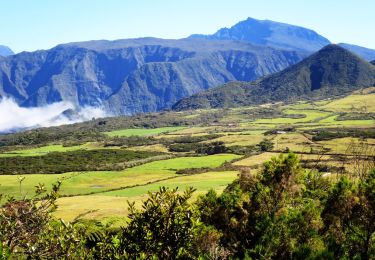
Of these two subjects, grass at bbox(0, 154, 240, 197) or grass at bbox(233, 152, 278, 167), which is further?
grass at bbox(233, 152, 278, 167)

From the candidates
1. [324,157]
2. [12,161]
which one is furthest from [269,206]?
[12,161]

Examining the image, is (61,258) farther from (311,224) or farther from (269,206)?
(269,206)

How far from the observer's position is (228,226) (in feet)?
132

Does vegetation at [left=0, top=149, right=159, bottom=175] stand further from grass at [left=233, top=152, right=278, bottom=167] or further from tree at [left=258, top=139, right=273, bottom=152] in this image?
tree at [left=258, top=139, right=273, bottom=152]

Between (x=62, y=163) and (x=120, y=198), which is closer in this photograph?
(x=120, y=198)

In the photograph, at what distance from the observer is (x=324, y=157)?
472ft

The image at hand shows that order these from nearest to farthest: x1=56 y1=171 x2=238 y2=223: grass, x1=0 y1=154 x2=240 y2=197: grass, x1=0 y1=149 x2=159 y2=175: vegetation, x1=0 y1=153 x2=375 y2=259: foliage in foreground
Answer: x1=0 y1=153 x2=375 y2=259: foliage in foreground, x1=56 y1=171 x2=238 y2=223: grass, x1=0 y1=154 x2=240 y2=197: grass, x1=0 y1=149 x2=159 y2=175: vegetation

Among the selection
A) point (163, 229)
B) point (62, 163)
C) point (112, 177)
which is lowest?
point (112, 177)

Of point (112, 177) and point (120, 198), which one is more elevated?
point (120, 198)

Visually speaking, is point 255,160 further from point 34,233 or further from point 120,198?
point 34,233

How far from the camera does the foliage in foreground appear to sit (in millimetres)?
17781

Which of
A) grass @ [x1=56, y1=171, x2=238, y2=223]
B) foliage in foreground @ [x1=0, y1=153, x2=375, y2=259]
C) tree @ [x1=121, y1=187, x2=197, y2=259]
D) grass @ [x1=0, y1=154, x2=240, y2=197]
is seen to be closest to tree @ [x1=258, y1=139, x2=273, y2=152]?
grass @ [x1=0, y1=154, x2=240, y2=197]

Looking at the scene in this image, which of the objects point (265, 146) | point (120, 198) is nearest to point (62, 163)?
point (120, 198)

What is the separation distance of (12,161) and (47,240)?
177502 mm
